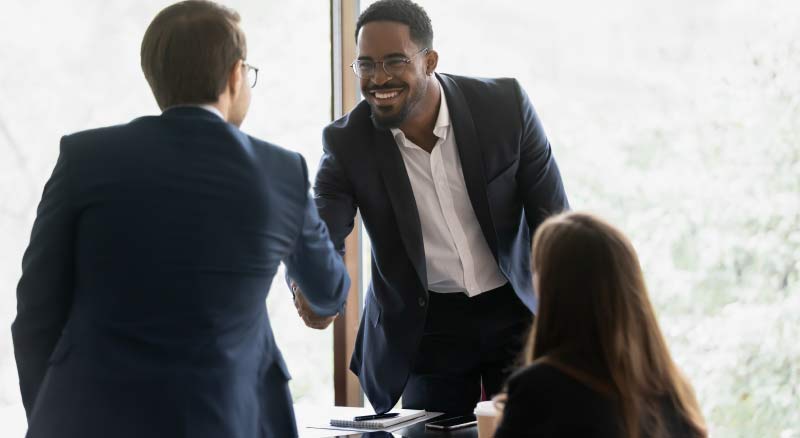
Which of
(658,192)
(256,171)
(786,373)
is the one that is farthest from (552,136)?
(256,171)

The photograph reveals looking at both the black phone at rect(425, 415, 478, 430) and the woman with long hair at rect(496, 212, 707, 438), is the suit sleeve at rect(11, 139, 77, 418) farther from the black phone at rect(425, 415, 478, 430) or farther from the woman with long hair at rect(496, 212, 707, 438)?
the black phone at rect(425, 415, 478, 430)

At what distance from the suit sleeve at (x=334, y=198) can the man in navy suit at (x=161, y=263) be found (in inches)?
37.4

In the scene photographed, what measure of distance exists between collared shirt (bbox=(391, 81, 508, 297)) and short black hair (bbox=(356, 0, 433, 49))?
173 mm

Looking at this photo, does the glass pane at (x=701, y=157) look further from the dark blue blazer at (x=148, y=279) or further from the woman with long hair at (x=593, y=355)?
the dark blue blazer at (x=148, y=279)

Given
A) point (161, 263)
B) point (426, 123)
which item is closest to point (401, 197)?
point (426, 123)

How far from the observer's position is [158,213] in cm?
153

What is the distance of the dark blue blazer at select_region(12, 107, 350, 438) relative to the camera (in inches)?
59.6

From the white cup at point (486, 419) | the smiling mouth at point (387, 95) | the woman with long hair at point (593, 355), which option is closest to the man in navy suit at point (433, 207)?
the smiling mouth at point (387, 95)

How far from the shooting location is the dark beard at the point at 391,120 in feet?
8.54

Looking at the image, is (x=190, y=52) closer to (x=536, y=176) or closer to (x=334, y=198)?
(x=334, y=198)

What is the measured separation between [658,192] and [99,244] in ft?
9.10

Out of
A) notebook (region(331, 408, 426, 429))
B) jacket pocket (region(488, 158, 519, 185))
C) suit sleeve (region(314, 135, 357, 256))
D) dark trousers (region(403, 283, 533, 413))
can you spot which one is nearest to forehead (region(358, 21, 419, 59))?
suit sleeve (region(314, 135, 357, 256))

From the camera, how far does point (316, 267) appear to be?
5.75 feet

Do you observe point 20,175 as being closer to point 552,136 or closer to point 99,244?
point 99,244
